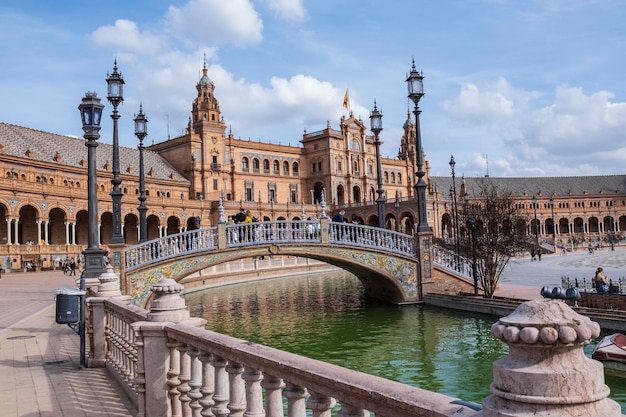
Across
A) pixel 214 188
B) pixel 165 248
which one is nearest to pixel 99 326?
pixel 165 248

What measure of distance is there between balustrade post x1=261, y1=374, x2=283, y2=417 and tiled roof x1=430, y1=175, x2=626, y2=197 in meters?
106

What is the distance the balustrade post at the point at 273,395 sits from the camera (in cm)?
378

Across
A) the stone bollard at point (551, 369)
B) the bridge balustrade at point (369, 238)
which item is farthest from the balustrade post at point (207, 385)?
the bridge balustrade at point (369, 238)

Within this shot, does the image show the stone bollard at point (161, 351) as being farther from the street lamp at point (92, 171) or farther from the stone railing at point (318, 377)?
the street lamp at point (92, 171)

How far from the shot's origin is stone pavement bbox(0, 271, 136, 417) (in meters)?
6.98

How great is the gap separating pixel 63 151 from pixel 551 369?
216 ft

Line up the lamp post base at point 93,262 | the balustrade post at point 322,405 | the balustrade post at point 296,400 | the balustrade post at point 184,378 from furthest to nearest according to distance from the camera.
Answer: the lamp post base at point 93,262
the balustrade post at point 184,378
the balustrade post at point 296,400
the balustrade post at point 322,405

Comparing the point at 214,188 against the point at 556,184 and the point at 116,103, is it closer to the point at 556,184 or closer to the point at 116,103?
the point at 116,103

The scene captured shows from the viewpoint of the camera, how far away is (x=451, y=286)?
76.2ft

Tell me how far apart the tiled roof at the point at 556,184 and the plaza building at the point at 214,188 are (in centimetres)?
38

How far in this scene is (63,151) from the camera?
202 feet

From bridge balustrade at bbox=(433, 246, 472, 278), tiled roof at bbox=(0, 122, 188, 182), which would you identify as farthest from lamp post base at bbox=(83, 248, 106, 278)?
tiled roof at bbox=(0, 122, 188, 182)

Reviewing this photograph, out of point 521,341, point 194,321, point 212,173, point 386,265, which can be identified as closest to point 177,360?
point 194,321

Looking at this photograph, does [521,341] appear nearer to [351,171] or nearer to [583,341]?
[583,341]
